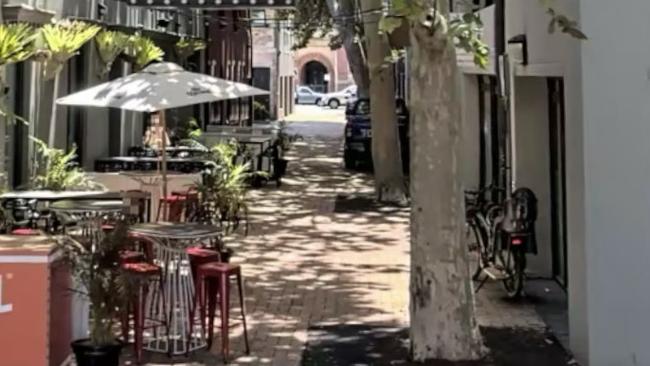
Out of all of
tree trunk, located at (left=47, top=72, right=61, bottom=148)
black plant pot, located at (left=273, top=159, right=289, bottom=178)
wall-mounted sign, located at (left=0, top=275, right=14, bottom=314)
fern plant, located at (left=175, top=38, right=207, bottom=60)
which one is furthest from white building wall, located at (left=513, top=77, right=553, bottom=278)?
fern plant, located at (left=175, top=38, right=207, bottom=60)

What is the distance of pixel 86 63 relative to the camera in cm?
1553

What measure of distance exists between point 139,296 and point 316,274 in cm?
462

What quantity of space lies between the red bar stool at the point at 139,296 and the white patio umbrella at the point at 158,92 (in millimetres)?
2322

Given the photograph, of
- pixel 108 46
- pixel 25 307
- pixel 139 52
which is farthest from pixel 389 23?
pixel 139 52

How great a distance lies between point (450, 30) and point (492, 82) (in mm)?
7234

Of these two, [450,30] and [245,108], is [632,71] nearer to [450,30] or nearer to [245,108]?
[450,30]

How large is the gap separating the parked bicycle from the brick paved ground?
0.24 metres

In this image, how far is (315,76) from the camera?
8012 cm

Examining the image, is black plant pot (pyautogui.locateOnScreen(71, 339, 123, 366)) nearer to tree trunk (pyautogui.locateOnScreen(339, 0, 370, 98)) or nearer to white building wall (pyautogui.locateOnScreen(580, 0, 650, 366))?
white building wall (pyautogui.locateOnScreen(580, 0, 650, 366))

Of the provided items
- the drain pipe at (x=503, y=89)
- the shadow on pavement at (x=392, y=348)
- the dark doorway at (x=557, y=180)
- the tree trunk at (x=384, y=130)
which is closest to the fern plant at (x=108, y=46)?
the tree trunk at (x=384, y=130)

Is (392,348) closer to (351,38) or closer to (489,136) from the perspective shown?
(489,136)

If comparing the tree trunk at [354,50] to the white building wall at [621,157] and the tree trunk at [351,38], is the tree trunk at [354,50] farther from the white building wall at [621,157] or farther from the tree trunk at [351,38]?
the white building wall at [621,157]

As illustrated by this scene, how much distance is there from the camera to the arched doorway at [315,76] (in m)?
78.8

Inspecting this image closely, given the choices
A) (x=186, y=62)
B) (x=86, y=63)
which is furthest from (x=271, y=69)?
(x=86, y=63)
